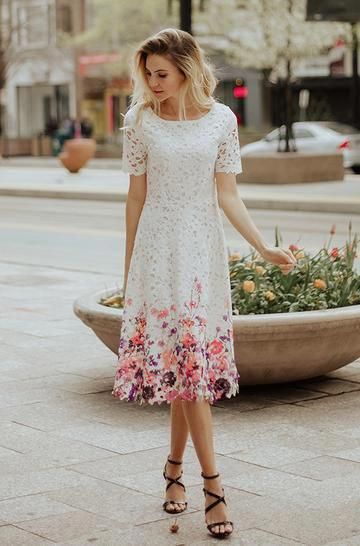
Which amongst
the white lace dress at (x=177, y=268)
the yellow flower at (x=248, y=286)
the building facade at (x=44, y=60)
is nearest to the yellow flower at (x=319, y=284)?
the yellow flower at (x=248, y=286)

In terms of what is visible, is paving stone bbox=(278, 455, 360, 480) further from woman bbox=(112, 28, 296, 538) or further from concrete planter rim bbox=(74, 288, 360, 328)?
concrete planter rim bbox=(74, 288, 360, 328)

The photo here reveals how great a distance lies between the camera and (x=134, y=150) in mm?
4855

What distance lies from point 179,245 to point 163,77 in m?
0.63

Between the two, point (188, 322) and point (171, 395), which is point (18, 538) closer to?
point (171, 395)

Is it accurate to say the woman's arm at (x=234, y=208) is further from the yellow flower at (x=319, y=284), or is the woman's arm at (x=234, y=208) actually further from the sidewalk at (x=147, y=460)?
the yellow flower at (x=319, y=284)

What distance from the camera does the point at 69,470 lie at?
545cm

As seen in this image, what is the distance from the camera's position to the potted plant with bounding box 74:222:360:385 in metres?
6.56

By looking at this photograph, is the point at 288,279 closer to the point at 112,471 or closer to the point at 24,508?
the point at 112,471

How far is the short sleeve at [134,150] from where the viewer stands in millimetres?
4840

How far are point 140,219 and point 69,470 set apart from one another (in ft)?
4.08

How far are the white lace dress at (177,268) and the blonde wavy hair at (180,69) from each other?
0.05 meters

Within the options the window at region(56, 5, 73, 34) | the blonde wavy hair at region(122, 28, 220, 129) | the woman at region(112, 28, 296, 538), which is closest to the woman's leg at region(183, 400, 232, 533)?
the woman at region(112, 28, 296, 538)

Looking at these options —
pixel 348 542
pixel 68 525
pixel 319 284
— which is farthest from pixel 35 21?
pixel 348 542

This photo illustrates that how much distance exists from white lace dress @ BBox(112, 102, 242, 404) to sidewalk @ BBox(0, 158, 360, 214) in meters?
13.5
